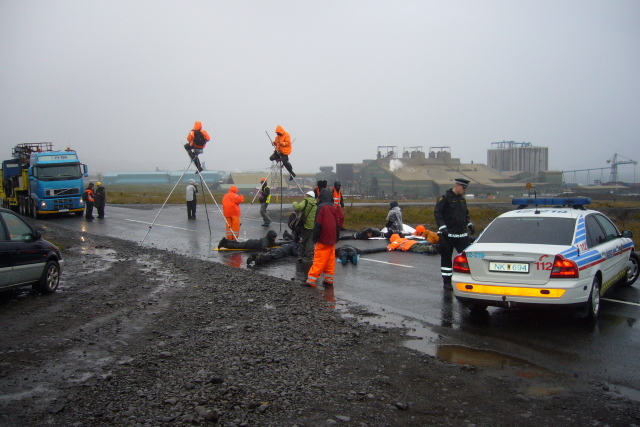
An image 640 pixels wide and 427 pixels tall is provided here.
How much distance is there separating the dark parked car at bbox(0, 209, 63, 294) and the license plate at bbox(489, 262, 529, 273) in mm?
7378

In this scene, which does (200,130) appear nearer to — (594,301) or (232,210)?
(232,210)

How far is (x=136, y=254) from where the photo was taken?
1401 cm

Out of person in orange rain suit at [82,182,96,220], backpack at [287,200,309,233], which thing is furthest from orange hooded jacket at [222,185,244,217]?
person in orange rain suit at [82,182,96,220]

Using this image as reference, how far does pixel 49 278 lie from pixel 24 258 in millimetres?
720

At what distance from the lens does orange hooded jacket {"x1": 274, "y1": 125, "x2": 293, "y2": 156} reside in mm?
15820

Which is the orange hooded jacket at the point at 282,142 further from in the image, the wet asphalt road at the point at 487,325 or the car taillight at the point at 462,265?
the car taillight at the point at 462,265

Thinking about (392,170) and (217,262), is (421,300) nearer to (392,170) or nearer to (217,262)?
(217,262)

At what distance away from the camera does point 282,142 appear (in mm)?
15828

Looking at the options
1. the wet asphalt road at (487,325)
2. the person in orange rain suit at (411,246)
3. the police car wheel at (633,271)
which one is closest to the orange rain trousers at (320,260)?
the wet asphalt road at (487,325)

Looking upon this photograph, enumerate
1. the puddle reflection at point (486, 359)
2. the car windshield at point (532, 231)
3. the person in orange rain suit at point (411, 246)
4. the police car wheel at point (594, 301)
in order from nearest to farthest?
the puddle reflection at point (486, 359) < the police car wheel at point (594, 301) < the car windshield at point (532, 231) < the person in orange rain suit at point (411, 246)

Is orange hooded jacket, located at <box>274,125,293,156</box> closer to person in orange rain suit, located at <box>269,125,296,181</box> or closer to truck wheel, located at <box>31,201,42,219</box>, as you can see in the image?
person in orange rain suit, located at <box>269,125,296,181</box>

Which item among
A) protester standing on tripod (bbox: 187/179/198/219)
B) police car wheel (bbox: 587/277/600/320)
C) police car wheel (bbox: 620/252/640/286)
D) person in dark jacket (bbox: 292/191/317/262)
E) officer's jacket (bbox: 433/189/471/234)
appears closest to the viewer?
police car wheel (bbox: 587/277/600/320)

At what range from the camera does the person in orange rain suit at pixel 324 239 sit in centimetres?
977

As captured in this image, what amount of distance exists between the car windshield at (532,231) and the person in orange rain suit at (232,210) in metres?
8.81
